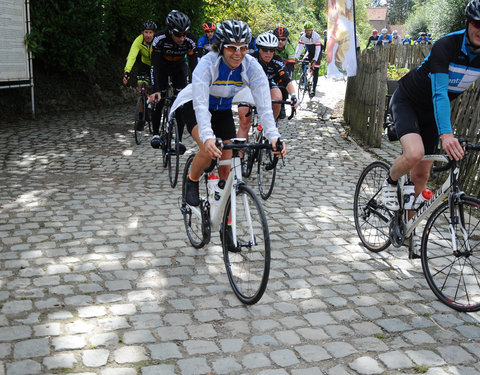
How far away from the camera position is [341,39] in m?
12.7

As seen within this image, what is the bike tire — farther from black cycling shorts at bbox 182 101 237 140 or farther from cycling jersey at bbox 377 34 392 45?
cycling jersey at bbox 377 34 392 45

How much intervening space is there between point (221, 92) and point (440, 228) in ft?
7.48

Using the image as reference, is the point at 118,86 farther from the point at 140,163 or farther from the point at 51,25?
the point at 140,163

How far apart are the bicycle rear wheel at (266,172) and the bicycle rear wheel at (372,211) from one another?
1.75 meters

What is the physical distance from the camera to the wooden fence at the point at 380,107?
721 centimetres

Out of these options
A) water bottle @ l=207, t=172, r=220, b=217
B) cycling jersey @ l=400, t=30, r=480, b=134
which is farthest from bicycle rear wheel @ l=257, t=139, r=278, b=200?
cycling jersey @ l=400, t=30, r=480, b=134

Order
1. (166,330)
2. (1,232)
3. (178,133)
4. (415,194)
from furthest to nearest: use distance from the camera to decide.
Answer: (178,133), (1,232), (415,194), (166,330)

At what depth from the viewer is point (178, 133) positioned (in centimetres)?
777

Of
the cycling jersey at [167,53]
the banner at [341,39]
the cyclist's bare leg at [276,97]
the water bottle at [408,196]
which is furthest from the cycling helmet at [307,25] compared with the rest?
the water bottle at [408,196]

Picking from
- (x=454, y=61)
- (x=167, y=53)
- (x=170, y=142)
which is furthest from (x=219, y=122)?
(x=167, y=53)

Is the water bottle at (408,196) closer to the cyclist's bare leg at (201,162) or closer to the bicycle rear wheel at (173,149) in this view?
the cyclist's bare leg at (201,162)

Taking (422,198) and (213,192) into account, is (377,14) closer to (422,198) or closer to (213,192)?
(422,198)

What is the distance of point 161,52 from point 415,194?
4.92 metres

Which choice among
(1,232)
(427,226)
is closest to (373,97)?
(427,226)
